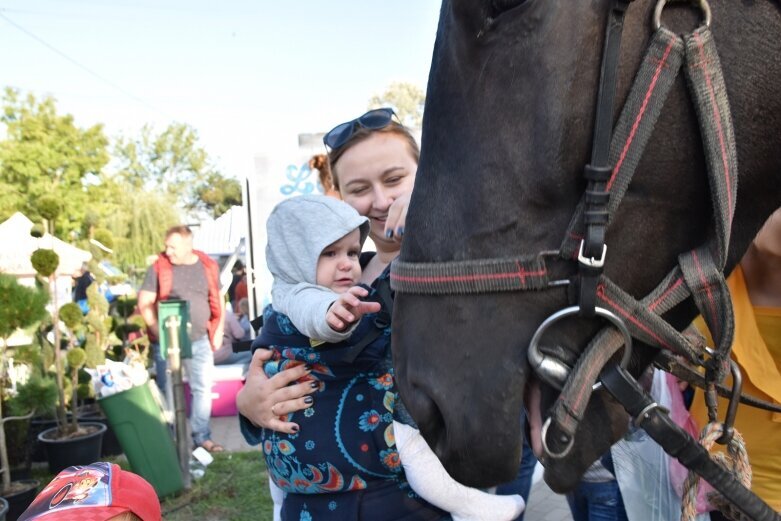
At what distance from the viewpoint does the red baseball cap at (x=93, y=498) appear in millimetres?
1697

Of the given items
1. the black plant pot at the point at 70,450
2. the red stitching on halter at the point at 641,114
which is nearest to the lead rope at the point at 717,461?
the red stitching on halter at the point at 641,114

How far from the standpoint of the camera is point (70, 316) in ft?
19.2

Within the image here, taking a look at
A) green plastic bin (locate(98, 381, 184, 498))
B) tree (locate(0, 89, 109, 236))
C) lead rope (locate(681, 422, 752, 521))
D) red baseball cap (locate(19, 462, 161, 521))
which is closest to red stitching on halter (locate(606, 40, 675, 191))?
lead rope (locate(681, 422, 752, 521))

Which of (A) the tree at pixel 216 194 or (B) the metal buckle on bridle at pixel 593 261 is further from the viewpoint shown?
(A) the tree at pixel 216 194

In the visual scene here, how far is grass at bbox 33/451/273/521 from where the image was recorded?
5.08 meters

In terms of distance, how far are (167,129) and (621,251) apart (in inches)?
2157

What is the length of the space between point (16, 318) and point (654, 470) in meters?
4.61

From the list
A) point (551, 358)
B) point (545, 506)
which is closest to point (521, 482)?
point (551, 358)

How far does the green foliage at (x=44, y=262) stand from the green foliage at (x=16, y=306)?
312 millimetres

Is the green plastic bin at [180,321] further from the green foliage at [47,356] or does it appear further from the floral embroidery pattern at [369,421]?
the floral embroidery pattern at [369,421]

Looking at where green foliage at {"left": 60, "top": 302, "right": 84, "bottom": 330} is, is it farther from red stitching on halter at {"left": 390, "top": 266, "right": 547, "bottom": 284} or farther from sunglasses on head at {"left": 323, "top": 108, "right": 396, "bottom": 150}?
red stitching on halter at {"left": 390, "top": 266, "right": 547, "bottom": 284}

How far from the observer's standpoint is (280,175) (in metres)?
7.78

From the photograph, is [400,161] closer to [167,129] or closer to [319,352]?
[319,352]

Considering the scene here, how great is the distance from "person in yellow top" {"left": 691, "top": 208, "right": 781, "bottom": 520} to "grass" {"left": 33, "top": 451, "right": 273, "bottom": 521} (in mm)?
3991
